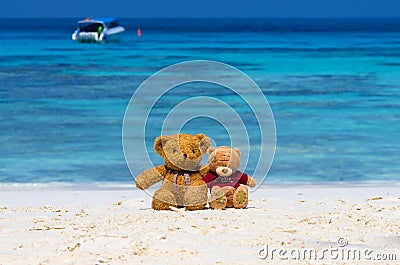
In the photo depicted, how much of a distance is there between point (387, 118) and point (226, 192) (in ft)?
29.2

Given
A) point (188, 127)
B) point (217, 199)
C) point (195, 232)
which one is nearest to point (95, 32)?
point (188, 127)

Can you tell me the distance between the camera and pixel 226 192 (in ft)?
16.3

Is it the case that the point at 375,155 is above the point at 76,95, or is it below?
below

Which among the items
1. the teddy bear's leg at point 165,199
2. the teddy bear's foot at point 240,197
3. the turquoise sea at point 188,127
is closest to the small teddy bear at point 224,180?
the teddy bear's foot at point 240,197

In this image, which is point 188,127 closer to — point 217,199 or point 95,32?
point 217,199

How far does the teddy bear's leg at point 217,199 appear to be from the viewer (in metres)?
4.91

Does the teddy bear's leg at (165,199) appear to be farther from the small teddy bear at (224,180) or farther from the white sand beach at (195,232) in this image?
the small teddy bear at (224,180)

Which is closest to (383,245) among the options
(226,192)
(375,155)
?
(226,192)

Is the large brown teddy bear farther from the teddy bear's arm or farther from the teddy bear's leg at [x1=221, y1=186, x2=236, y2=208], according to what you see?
the teddy bear's leg at [x1=221, y1=186, x2=236, y2=208]

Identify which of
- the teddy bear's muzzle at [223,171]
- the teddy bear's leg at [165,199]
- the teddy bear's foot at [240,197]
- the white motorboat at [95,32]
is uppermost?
the white motorboat at [95,32]

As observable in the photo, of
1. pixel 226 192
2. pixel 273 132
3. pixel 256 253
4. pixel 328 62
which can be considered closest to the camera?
pixel 256 253

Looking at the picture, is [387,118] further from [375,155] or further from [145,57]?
[145,57]

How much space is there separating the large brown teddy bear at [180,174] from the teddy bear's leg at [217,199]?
54mm

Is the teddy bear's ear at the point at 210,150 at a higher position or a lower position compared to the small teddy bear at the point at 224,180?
higher
